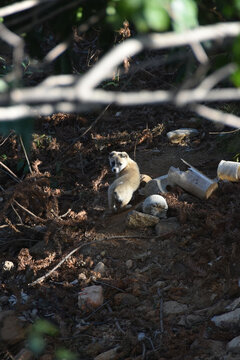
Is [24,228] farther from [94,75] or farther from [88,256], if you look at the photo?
[94,75]

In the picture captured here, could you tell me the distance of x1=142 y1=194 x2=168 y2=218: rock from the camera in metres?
6.10

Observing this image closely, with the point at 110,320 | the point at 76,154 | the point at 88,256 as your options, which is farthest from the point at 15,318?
the point at 76,154

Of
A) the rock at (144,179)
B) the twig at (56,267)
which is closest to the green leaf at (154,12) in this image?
the twig at (56,267)

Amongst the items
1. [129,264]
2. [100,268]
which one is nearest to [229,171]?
[129,264]

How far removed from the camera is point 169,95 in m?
1.79

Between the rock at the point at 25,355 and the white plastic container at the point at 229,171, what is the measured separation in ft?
10.3

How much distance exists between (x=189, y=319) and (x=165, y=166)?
3235 mm

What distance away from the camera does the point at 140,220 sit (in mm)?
6102

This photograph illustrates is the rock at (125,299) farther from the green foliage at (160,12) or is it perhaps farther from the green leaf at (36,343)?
the green foliage at (160,12)

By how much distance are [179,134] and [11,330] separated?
4582mm

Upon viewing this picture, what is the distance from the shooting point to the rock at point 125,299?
5277 millimetres

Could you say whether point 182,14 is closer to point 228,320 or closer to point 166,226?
point 228,320

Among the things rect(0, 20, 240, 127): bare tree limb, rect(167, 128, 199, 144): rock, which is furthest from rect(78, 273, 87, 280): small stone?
rect(0, 20, 240, 127): bare tree limb

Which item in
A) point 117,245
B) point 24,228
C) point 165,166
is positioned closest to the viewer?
point 117,245
